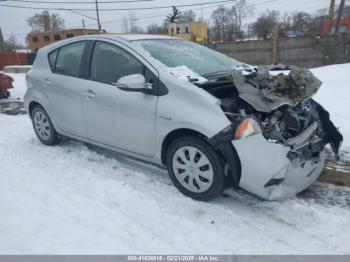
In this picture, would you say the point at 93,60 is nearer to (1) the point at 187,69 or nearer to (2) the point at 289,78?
(1) the point at 187,69

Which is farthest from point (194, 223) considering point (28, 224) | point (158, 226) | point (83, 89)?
point (83, 89)

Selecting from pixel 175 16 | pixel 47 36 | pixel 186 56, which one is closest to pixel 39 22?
pixel 47 36

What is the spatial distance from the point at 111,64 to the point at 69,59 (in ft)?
3.16

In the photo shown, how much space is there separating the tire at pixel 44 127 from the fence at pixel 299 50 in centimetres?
1483

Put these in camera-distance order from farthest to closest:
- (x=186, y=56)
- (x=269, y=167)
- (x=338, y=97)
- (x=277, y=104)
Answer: (x=338, y=97)
(x=186, y=56)
(x=277, y=104)
(x=269, y=167)

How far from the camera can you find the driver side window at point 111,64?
3.84 m

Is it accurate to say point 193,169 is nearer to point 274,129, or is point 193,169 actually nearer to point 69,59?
point 274,129

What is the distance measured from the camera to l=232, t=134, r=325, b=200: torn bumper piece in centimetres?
294

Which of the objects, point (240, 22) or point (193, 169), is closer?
point (193, 169)

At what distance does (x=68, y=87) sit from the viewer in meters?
4.54

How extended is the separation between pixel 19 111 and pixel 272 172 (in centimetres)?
743

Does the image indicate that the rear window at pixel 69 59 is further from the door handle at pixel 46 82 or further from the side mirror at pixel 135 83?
the side mirror at pixel 135 83

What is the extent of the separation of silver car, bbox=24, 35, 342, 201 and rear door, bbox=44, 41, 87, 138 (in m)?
0.03

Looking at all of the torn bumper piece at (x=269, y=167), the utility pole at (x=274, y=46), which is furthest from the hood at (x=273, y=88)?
the utility pole at (x=274, y=46)
